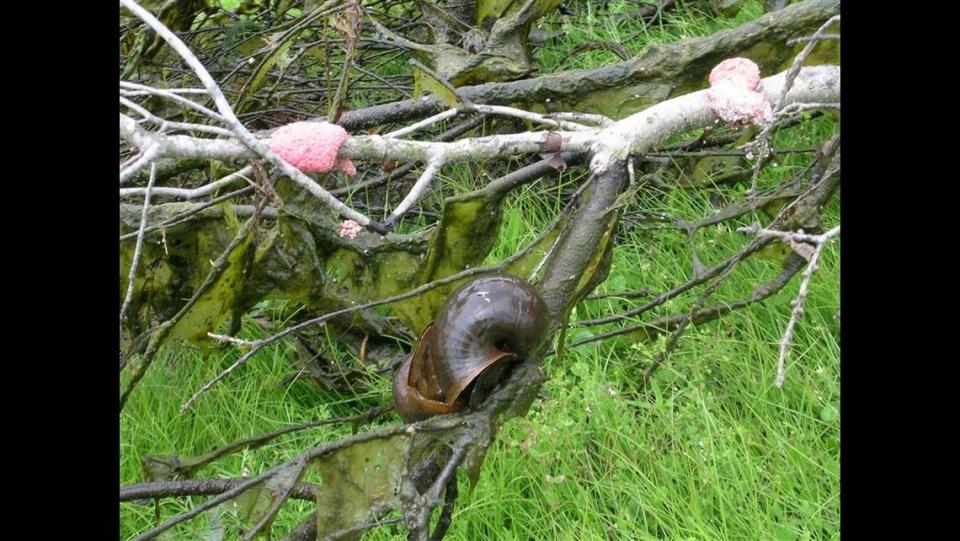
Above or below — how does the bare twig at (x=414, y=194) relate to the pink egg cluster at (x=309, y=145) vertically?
below

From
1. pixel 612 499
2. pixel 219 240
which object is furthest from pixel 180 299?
pixel 612 499

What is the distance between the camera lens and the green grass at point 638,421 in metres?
2.28

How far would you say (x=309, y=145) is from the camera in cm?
174

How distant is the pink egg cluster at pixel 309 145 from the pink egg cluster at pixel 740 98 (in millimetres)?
850

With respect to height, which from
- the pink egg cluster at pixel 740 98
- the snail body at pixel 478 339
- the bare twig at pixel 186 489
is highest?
the pink egg cluster at pixel 740 98

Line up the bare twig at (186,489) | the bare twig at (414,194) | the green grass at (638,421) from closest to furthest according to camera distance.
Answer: the bare twig at (414,194)
the bare twig at (186,489)
the green grass at (638,421)

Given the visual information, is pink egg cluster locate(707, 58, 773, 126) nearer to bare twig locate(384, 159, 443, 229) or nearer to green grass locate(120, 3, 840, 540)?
bare twig locate(384, 159, 443, 229)

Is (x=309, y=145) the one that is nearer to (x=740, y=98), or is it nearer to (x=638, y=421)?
(x=740, y=98)

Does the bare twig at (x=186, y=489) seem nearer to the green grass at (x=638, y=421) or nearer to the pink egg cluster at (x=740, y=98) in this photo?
the green grass at (x=638, y=421)

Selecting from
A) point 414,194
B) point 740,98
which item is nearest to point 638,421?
point 740,98

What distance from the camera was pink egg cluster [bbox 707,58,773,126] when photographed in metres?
2.09

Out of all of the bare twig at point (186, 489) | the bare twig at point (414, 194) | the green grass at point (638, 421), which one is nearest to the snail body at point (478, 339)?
the bare twig at point (414, 194)

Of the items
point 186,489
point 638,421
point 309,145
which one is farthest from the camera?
point 638,421

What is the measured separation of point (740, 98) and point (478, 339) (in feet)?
2.65
